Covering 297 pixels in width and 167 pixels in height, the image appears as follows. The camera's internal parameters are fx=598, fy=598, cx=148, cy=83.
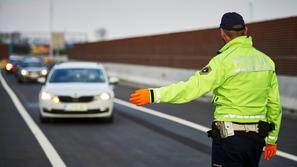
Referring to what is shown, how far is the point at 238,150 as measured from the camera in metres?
4.55

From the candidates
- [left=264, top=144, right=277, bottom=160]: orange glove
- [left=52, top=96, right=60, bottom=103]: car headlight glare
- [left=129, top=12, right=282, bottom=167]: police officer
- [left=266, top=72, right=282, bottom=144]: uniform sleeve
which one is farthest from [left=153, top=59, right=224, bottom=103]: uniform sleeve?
[left=52, top=96, right=60, bottom=103]: car headlight glare

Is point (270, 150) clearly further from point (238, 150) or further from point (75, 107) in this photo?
point (75, 107)

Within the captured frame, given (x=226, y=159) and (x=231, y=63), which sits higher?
(x=231, y=63)

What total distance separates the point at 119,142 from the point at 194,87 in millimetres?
6601

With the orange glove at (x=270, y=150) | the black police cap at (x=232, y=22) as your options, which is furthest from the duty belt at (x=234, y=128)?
the black police cap at (x=232, y=22)

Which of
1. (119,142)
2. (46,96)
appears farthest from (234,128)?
(46,96)

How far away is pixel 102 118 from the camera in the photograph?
15.5m

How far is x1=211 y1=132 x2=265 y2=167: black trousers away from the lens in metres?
4.56

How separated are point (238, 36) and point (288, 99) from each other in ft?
39.5

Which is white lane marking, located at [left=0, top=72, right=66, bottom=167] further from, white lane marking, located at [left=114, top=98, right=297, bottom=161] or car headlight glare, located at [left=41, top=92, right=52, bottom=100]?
white lane marking, located at [left=114, top=98, right=297, bottom=161]

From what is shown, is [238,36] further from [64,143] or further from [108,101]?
[108,101]

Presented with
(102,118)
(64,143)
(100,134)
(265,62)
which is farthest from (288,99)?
(265,62)

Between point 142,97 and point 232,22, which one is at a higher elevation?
point 232,22

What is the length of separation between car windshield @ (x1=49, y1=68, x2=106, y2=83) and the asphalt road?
1.05 m
